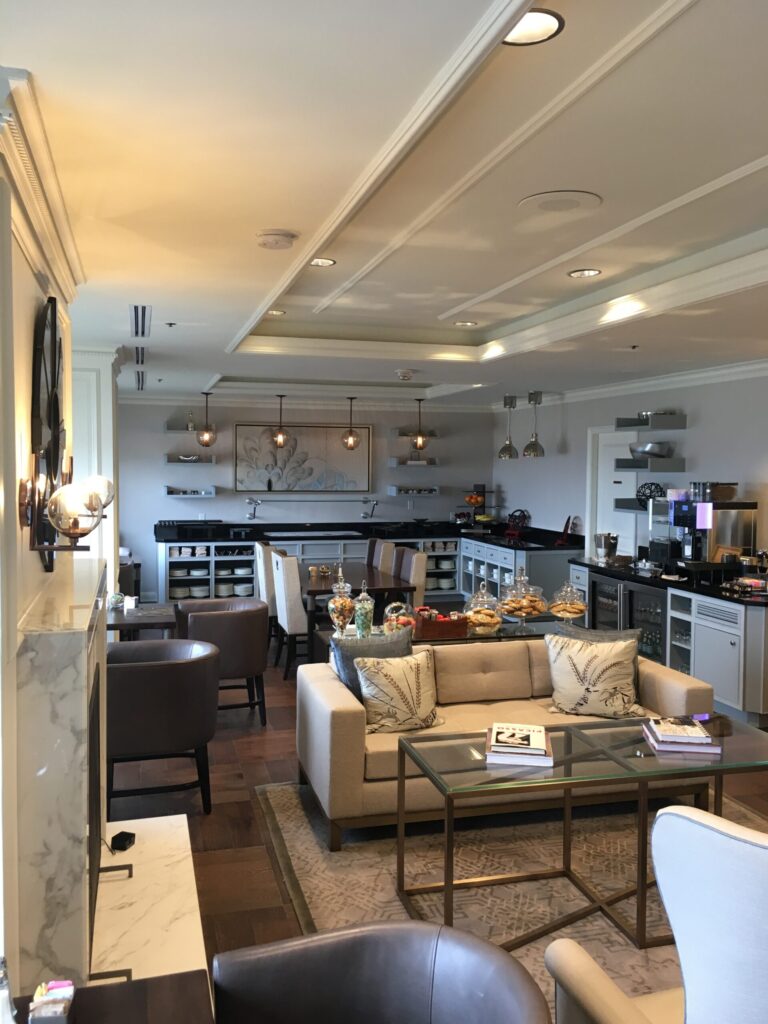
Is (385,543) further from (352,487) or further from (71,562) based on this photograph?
(71,562)

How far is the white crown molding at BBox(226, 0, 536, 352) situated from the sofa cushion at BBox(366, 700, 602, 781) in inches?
87.2

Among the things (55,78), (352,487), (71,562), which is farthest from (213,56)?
(352,487)

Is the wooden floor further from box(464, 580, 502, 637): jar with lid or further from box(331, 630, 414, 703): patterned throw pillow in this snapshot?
box(464, 580, 502, 637): jar with lid

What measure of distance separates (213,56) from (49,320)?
4.42 feet

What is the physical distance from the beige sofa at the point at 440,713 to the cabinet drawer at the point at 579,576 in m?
3.06

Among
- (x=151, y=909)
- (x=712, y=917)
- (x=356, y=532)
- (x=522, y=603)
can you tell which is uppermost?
(x=356, y=532)

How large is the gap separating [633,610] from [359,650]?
3.47 m

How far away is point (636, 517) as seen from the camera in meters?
7.95

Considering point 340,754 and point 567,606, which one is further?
point 567,606

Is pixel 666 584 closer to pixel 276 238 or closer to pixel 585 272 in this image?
pixel 585 272

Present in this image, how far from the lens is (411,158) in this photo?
9.41 feet

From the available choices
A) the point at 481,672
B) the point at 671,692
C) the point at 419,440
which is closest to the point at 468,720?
the point at 481,672

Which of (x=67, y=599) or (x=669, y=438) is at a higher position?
(x=669, y=438)

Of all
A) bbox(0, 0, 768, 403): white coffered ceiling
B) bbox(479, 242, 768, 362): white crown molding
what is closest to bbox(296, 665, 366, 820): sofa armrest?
bbox(0, 0, 768, 403): white coffered ceiling
